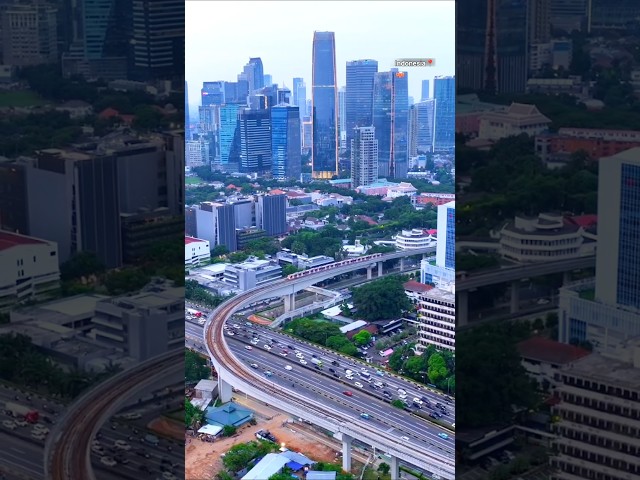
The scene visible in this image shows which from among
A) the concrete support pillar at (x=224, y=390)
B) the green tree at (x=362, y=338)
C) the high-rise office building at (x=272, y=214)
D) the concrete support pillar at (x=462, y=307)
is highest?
the concrete support pillar at (x=462, y=307)

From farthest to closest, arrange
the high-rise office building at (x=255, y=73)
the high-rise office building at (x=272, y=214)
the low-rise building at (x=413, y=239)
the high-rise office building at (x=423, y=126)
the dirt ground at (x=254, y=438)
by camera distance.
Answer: the high-rise office building at (x=272, y=214) → the high-rise office building at (x=255, y=73) → the low-rise building at (x=413, y=239) → the high-rise office building at (x=423, y=126) → the dirt ground at (x=254, y=438)

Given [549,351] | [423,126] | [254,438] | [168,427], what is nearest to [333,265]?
[423,126]

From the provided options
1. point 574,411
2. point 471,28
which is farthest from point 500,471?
point 471,28

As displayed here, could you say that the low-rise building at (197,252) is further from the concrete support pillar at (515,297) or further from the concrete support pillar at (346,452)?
the concrete support pillar at (515,297)

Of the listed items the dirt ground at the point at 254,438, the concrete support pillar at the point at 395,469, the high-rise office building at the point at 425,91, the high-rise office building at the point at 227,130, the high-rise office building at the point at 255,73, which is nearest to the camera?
the concrete support pillar at the point at 395,469

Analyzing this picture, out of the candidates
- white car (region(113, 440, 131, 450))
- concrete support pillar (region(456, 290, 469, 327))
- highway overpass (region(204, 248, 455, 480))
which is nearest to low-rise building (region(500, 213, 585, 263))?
concrete support pillar (region(456, 290, 469, 327))

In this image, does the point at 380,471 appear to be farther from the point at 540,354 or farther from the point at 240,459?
the point at 540,354

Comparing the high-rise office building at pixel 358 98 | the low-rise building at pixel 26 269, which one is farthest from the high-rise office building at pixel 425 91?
the low-rise building at pixel 26 269
